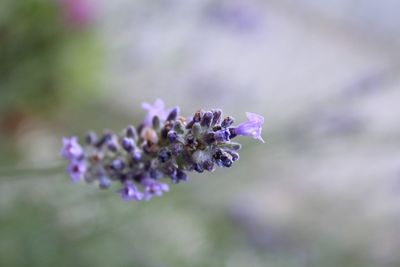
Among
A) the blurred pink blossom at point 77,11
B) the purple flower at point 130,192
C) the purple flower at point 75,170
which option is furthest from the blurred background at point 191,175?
the purple flower at point 130,192

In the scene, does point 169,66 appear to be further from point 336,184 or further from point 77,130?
point 336,184

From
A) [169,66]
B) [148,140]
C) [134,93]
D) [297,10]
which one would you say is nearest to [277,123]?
[169,66]

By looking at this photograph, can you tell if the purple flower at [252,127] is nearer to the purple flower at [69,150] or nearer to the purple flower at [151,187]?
the purple flower at [151,187]

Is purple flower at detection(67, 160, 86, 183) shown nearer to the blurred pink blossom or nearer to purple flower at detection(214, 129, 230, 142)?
purple flower at detection(214, 129, 230, 142)

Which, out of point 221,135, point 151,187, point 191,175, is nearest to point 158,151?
point 151,187

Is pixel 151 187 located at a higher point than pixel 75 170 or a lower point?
lower

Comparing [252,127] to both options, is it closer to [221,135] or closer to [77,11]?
[221,135]
